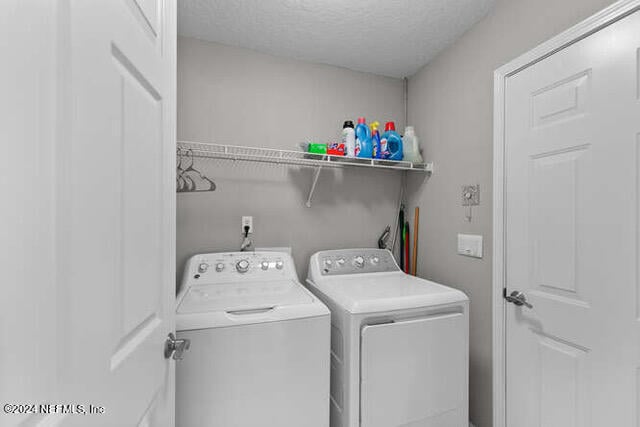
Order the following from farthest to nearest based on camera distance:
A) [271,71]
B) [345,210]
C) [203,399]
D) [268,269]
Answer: [345,210], [271,71], [268,269], [203,399]

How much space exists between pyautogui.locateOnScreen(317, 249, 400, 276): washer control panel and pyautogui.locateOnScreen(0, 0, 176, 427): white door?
1185 millimetres

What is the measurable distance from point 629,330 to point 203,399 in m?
1.67

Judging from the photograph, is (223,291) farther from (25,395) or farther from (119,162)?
(25,395)

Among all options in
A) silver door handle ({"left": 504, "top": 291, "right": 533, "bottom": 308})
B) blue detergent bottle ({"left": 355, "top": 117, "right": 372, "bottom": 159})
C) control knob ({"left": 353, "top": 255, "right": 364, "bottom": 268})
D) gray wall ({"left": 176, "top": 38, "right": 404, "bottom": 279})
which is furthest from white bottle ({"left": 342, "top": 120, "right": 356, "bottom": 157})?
silver door handle ({"left": 504, "top": 291, "right": 533, "bottom": 308})

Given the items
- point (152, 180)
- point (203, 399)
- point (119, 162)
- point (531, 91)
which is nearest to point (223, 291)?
point (203, 399)

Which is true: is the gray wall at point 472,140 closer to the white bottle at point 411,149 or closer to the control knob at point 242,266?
the white bottle at point 411,149

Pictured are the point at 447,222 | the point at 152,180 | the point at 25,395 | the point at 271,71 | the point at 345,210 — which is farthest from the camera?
the point at 345,210

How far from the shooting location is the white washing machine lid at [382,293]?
4.37 ft

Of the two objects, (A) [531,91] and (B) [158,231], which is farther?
(A) [531,91]

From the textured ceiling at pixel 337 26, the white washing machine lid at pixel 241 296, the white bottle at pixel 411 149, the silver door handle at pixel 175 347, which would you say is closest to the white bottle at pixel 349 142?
the white bottle at pixel 411 149

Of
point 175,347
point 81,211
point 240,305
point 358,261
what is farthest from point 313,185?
point 81,211

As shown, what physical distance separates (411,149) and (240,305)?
1.61m

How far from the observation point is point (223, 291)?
1.49 metres

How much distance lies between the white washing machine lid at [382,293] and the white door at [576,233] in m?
0.39
